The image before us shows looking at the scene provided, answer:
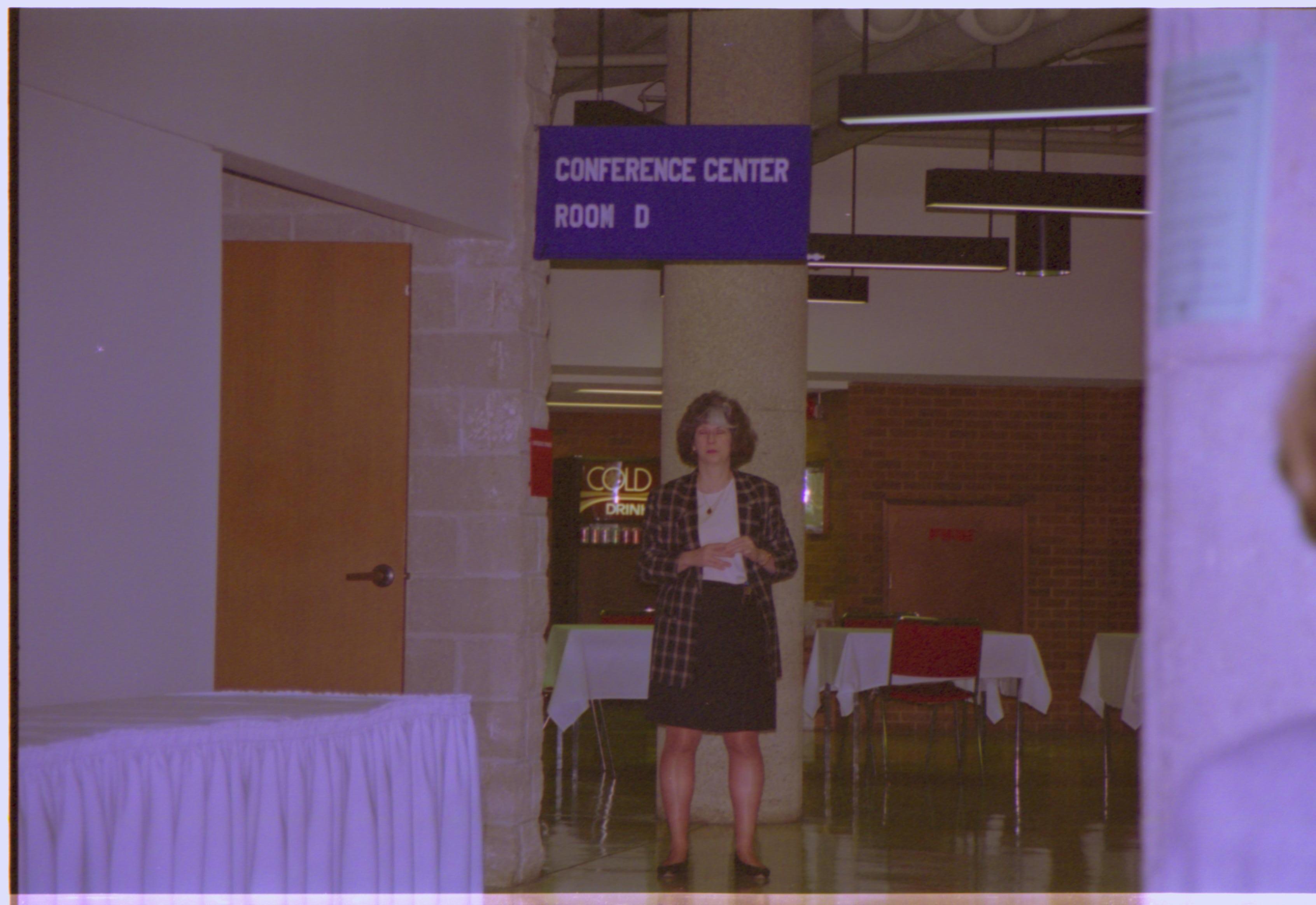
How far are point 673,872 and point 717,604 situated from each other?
1000 mm

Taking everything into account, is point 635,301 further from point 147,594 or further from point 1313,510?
point 1313,510

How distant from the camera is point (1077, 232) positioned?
10.1 metres

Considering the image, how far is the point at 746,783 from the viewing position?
187 inches

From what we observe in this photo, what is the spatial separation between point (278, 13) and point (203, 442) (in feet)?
3.70

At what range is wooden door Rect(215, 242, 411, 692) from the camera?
4.48 meters

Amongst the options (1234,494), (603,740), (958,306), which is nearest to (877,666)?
(603,740)

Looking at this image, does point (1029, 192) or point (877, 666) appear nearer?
point (1029, 192)

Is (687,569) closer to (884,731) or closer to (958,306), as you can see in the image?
(884,731)

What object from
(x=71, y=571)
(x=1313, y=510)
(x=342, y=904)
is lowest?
(x=342, y=904)

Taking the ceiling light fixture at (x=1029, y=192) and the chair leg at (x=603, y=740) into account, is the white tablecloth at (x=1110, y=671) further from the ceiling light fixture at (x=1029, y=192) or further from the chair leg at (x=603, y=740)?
the chair leg at (x=603, y=740)

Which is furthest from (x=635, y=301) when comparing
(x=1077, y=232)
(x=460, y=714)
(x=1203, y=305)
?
(x=1203, y=305)

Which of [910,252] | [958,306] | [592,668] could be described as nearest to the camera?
[592,668]

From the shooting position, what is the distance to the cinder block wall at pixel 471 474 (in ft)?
15.2

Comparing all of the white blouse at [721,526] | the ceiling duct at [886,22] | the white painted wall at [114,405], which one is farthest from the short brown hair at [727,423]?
the ceiling duct at [886,22]
